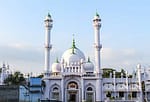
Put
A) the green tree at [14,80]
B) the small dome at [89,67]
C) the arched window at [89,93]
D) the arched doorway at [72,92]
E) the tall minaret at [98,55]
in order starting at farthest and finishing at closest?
the small dome at [89,67] → the green tree at [14,80] → the arched doorway at [72,92] → the arched window at [89,93] → the tall minaret at [98,55]

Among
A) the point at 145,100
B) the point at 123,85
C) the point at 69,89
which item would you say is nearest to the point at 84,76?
the point at 69,89

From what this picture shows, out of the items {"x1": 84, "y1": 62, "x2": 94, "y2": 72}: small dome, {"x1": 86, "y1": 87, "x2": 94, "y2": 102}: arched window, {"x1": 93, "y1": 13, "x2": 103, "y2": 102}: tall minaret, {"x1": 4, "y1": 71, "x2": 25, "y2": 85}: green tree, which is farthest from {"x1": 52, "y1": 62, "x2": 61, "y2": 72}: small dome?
{"x1": 93, "y1": 13, "x2": 103, "y2": 102}: tall minaret

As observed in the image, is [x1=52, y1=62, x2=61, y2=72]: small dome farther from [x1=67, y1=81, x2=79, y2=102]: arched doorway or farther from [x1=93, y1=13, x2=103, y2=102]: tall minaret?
[x1=93, y1=13, x2=103, y2=102]: tall minaret

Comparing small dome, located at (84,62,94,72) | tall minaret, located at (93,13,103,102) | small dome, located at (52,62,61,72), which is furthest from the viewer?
small dome, located at (52,62,61,72)

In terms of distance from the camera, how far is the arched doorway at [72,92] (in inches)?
2361

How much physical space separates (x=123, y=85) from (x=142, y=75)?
4000 mm

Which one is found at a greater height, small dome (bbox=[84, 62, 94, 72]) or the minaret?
the minaret

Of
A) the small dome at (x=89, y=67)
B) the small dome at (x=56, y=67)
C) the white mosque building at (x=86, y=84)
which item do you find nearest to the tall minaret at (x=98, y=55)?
the white mosque building at (x=86, y=84)

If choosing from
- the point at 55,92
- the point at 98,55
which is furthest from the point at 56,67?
the point at 98,55

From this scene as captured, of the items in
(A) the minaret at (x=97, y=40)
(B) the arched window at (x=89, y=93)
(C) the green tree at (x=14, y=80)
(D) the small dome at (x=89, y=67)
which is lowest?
(B) the arched window at (x=89, y=93)

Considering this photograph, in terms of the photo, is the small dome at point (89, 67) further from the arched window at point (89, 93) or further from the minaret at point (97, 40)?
the arched window at point (89, 93)

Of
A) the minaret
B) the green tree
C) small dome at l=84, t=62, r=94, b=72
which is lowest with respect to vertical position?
the green tree

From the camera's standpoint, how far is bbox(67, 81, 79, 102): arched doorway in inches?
2361

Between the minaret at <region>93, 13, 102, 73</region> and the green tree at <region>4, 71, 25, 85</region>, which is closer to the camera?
the minaret at <region>93, 13, 102, 73</region>
